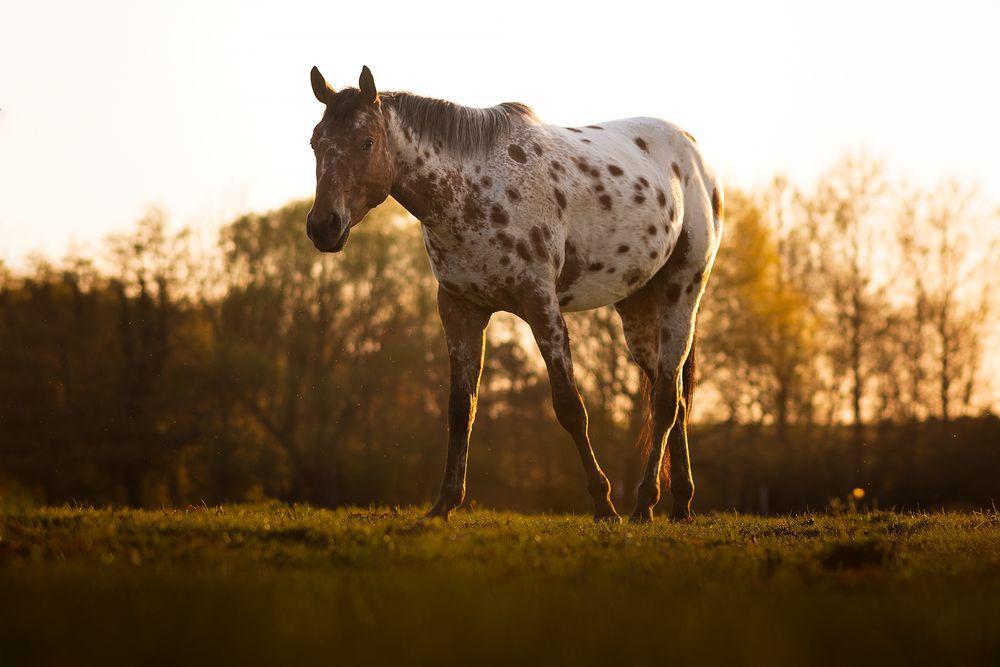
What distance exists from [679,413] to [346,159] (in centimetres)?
461

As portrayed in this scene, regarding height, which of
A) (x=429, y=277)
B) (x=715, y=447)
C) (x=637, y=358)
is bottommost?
(x=715, y=447)

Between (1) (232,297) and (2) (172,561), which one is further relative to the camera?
(1) (232,297)

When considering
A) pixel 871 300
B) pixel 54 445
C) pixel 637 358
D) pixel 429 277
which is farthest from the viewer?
pixel 429 277

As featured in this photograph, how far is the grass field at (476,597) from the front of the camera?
334cm

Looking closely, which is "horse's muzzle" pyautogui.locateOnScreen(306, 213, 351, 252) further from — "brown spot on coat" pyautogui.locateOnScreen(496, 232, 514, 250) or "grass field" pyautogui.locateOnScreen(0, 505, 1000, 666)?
"grass field" pyautogui.locateOnScreen(0, 505, 1000, 666)

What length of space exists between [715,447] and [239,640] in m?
26.8

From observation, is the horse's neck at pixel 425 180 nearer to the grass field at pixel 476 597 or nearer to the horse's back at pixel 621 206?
the horse's back at pixel 621 206

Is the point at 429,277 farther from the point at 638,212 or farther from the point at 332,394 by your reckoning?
the point at 638,212

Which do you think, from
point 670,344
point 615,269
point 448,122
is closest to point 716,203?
point 670,344

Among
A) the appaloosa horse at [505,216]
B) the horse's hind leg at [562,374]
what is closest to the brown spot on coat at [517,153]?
the appaloosa horse at [505,216]

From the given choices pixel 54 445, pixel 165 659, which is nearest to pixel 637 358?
pixel 165 659

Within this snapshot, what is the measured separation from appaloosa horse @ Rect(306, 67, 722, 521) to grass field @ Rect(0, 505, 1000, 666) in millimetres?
1857

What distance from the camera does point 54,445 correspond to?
93.5 ft

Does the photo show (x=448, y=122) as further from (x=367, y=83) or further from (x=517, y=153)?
(x=367, y=83)
